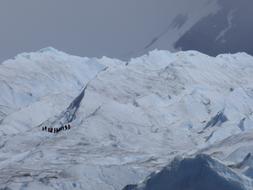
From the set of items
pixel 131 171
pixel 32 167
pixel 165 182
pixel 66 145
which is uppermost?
pixel 66 145

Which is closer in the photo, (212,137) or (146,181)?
(146,181)

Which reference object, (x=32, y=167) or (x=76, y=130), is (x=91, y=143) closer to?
(x=76, y=130)

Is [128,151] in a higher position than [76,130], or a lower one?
lower

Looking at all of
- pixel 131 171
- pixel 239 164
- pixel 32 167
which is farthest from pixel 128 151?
pixel 239 164

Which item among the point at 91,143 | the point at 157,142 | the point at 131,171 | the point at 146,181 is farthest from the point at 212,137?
the point at 146,181

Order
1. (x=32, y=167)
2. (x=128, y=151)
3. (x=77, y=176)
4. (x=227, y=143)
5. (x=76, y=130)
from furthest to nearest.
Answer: (x=76, y=130) → (x=128, y=151) → (x=32, y=167) → (x=227, y=143) → (x=77, y=176)

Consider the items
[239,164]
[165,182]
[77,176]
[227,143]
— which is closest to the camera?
[165,182]
